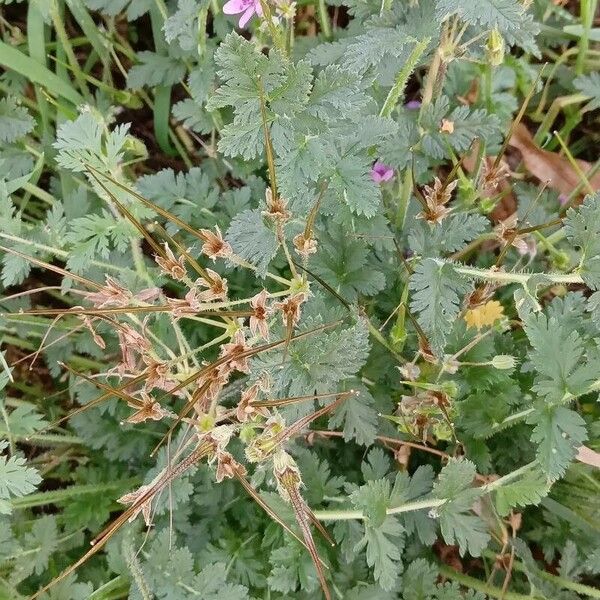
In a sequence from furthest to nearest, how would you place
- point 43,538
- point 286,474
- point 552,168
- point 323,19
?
point 552,168 < point 323,19 < point 43,538 < point 286,474

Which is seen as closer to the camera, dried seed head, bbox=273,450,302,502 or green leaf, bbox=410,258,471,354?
dried seed head, bbox=273,450,302,502

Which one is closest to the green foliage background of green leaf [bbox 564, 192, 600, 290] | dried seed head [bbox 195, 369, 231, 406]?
green leaf [bbox 564, 192, 600, 290]

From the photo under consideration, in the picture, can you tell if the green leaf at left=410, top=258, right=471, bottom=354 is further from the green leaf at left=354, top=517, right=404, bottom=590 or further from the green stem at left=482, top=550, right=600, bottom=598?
the green stem at left=482, top=550, right=600, bottom=598

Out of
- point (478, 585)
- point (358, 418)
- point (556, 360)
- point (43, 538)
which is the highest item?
point (556, 360)

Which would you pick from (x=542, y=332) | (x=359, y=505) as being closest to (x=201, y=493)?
(x=359, y=505)

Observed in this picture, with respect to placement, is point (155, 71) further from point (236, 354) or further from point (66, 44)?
point (236, 354)

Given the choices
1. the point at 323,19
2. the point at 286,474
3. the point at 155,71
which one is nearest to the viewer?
the point at 286,474

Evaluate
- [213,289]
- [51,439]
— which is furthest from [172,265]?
[51,439]
